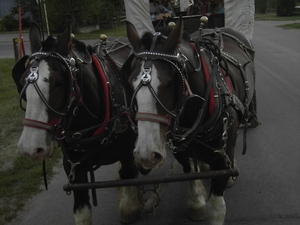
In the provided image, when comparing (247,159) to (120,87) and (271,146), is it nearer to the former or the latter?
(271,146)

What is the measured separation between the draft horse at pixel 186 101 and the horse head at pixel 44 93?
44 cm

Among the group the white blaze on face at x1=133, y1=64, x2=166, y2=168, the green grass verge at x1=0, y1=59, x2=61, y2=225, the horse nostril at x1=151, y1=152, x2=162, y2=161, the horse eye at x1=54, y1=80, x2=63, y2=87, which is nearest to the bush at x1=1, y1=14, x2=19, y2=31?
the green grass verge at x1=0, y1=59, x2=61, y2=225

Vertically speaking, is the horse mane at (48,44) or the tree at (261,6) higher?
the horse mane at (48,44)

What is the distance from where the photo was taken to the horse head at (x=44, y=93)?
2.42 meters

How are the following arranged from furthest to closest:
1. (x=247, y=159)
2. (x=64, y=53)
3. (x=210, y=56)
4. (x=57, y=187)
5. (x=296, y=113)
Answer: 1. (x=296, y=113)
2. (x=247, y=159)
3. (x=57, y=187)
4. (x=210, y=56)
5. (x=64, y=53)

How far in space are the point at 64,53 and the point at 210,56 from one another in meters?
1.21

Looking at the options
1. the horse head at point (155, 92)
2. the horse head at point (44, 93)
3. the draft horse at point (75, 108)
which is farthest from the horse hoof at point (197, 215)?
the horse head at point (44, 93)

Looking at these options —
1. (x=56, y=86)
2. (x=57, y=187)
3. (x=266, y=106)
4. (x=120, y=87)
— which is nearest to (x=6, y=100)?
(x=57, y=187)

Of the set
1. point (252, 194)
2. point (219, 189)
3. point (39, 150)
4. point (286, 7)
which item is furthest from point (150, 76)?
point (286, 7)

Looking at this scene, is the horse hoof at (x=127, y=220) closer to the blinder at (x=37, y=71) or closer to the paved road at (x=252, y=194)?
the paved road at (x=252, y=194)

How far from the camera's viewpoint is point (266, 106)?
7.18m

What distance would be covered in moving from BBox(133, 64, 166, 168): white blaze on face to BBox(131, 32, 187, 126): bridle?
0.02m

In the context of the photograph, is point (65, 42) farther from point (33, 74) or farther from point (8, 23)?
point (8, 23)

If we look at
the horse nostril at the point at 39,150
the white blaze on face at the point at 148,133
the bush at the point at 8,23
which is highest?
the white blaze on face at the point at 148,133
